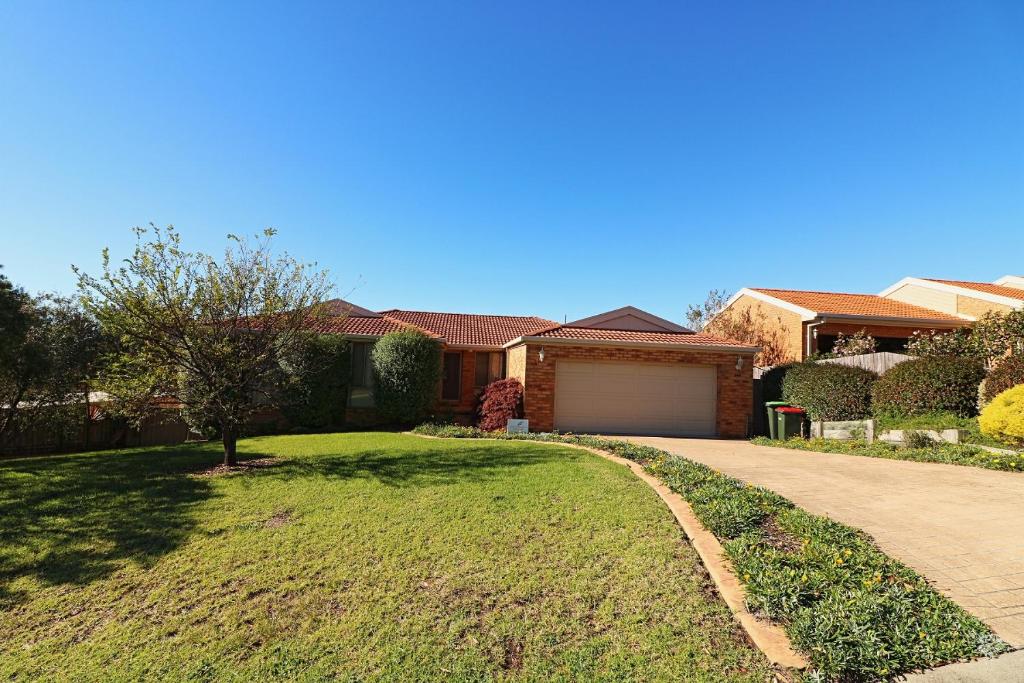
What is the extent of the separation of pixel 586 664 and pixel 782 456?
894cm

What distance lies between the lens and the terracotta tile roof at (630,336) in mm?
15094

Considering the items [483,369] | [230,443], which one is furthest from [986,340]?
[230,443]

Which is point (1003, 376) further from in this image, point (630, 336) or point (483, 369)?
point (483, 369)

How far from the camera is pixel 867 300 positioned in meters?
22.2

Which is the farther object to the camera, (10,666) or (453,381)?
(453,381)

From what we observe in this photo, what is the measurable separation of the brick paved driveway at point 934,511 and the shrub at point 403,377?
26.8 ft

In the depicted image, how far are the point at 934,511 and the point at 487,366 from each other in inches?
535

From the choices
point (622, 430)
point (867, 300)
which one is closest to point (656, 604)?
point (622, 430)

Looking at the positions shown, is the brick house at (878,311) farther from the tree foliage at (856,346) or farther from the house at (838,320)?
the tree foliage at (856,346)

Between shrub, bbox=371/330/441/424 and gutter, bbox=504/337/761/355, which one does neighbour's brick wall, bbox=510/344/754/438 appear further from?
shrub, bbox=371/330/441/424

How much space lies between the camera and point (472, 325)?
20.9 metres

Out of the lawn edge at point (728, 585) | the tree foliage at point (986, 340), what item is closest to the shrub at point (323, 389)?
the lawn edge at point (728, 585)

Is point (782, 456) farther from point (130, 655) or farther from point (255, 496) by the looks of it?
point (130, 655)

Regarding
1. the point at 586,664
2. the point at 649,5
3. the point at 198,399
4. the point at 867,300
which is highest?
the point at 649,5
